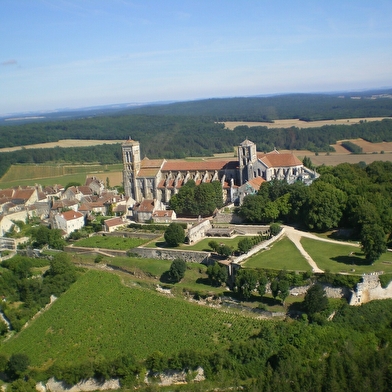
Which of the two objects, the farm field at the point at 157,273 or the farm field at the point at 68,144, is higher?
the farm field at the point at 68,144

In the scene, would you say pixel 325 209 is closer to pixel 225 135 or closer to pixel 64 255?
pixel 64 255

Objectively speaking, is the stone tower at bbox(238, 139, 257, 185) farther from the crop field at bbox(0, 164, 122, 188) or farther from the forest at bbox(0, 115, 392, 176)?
the forest at bbox(0, 115, 392, 176)

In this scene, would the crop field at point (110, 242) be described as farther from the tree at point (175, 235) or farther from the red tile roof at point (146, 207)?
the red tile roof at point (146, 207)

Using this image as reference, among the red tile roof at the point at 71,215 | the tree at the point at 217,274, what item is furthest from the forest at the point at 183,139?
the tree at the point at 217,274

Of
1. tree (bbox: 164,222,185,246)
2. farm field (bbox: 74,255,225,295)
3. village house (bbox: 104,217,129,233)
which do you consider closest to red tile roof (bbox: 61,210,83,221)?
village house (bbox: 104,217,129,233)

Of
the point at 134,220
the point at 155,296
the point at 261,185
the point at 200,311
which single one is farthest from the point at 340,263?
the point at 134,220

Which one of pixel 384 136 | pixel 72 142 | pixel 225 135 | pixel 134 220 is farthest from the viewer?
pixel 72 142
